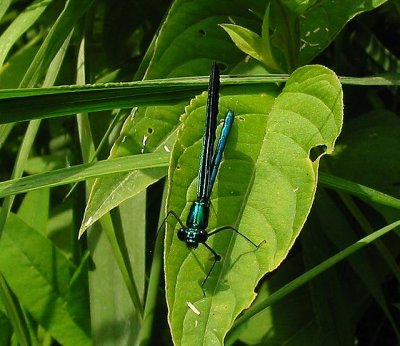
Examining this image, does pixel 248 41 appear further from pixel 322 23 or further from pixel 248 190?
pixel 248 190

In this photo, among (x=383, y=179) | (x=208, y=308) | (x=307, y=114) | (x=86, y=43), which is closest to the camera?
(x=208, y=308)

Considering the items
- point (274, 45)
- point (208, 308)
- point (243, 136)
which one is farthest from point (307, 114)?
point (208, 308)

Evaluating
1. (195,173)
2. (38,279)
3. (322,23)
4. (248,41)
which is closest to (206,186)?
(195,173)

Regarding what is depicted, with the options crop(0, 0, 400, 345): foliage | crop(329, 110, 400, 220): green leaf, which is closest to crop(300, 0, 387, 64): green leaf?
crop(0, 0, 400, 345): foliage

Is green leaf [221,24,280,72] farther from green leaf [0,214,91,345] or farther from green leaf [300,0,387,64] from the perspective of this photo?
green leaf [0,214,91,345]

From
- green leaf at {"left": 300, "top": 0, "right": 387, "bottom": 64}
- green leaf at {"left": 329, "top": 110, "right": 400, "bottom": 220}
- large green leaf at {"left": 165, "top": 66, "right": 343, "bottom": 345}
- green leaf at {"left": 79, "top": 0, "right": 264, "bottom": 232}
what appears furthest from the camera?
green leaf at {"left": 329, "top": 110, "right": 400, "bottom": 220}

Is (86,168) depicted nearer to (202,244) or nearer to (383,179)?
(202,244)

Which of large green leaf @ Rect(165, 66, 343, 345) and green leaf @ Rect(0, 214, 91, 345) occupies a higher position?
large green leaf @ Rect(165, 66, 343, 345)
